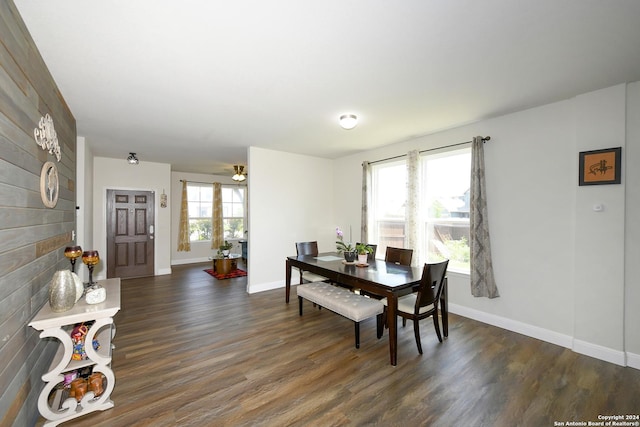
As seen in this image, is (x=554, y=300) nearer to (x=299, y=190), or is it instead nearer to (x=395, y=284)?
(x=395, y=284)

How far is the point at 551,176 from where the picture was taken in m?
2.94

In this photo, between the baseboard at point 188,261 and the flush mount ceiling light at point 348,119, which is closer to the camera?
the flush mount ceiling light at point 348,119

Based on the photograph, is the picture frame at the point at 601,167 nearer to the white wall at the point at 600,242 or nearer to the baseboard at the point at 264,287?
the white wall at the point at 600,242

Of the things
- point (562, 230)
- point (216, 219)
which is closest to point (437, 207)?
point (562, 230)

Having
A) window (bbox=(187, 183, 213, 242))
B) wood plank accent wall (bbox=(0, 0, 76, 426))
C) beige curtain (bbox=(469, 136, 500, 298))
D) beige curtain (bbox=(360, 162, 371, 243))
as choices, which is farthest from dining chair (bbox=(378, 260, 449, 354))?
window (bbox=(187, 183, 213, 242))

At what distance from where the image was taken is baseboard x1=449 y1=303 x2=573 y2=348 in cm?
285

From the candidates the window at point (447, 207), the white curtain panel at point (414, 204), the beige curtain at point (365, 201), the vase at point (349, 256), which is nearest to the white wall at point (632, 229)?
the window at point (447, 207)

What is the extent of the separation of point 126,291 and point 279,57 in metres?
4.90

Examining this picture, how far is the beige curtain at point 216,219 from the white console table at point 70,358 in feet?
18.7

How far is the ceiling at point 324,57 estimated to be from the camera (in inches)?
61.6

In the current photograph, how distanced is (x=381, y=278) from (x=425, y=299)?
46 centimetres

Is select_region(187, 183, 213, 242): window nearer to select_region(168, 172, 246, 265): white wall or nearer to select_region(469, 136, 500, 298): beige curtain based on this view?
select_region(168, 172, 246, 265): white wall

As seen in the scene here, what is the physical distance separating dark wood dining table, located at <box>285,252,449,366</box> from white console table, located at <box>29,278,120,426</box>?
2064 millimetres

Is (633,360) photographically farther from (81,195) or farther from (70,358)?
(81,195)
